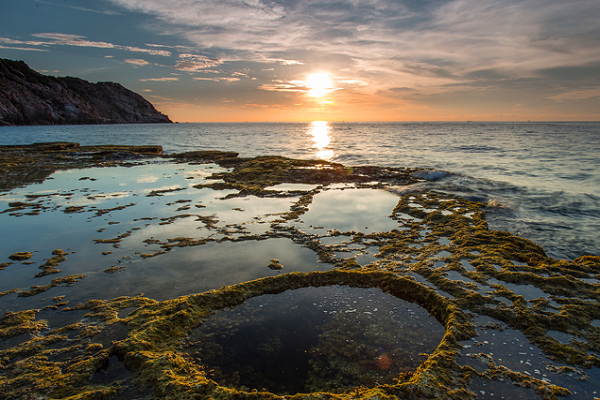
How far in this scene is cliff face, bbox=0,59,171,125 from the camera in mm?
91631

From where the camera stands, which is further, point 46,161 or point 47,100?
point 47,100

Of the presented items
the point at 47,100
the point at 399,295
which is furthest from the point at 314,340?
the point at 47,100

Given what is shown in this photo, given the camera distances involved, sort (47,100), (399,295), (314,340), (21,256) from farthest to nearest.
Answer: (47,100) → (21,256) → (399,295) → (314,340)

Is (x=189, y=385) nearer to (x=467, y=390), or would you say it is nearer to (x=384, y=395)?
(x=384, y=395)

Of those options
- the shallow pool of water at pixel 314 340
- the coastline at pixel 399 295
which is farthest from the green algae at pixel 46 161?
the shallow pool of water at pixel 314 340

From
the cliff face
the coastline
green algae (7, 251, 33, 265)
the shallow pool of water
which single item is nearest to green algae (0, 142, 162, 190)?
the coastline

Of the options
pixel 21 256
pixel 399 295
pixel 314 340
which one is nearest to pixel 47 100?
pixel 21 256

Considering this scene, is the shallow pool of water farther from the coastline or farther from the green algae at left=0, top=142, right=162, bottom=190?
the green algae at left=0, top=142, right=162, bottom=190

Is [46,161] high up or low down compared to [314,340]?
up

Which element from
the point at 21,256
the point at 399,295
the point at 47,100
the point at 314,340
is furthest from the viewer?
the point at 47,100

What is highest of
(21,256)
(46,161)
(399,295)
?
(46,161)

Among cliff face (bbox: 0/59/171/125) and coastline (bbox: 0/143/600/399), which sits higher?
cliff face (bbox: 0/59/171/125)

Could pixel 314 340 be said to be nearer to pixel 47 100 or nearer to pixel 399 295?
pixel 399 295

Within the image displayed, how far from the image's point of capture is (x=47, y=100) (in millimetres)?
106438
